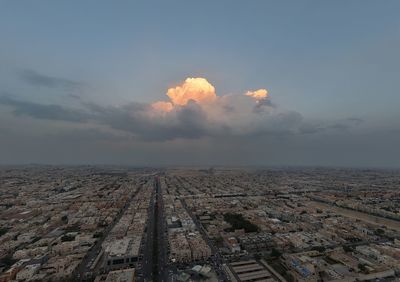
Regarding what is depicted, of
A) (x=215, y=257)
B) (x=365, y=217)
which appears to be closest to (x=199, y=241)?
(x=215, y=257)

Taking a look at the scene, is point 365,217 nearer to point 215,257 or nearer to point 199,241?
point 199,241

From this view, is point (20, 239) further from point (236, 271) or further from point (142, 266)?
point (236, 271)

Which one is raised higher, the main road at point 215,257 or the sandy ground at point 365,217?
the sandy ground at point 365,217

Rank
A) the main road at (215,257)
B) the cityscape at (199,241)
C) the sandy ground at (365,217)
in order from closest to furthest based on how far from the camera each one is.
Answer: the main road at (215,257) → the cityscape at (199,241) → the sandy ground at (365,217)

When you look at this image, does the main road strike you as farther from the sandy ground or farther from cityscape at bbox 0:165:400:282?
the sandy ground

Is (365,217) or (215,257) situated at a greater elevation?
(365,217)

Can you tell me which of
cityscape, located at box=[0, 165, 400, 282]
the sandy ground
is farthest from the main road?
the sandy ground

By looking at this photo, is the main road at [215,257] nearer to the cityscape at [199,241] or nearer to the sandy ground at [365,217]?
the cityscape at [199,241]

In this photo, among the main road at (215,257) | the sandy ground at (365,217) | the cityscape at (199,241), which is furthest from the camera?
the sandy ground at (365,217)

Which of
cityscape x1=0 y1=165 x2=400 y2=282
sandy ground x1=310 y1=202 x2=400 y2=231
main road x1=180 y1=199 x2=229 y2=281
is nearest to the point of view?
main road x1=180 y1=199 x2=229 y2=281

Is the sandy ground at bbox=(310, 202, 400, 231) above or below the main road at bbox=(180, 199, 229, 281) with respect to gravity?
above

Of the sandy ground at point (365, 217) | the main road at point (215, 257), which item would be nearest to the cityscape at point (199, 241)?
the main road at point (215, 257)
